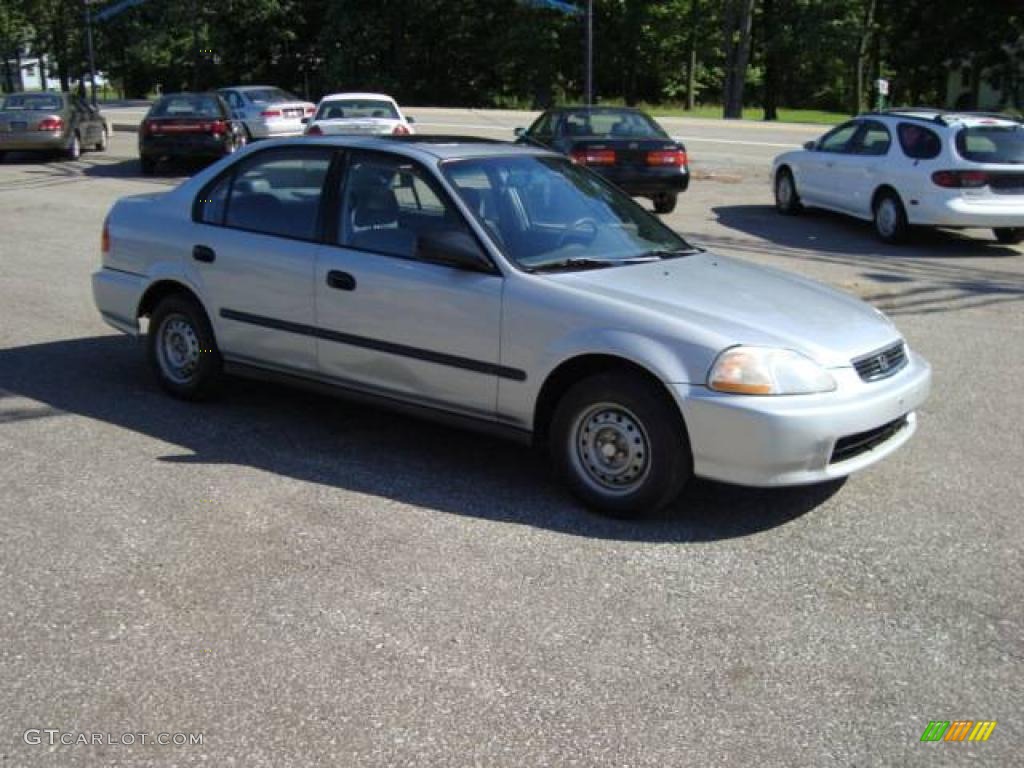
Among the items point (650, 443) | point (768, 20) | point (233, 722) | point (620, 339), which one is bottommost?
point (233, 722)

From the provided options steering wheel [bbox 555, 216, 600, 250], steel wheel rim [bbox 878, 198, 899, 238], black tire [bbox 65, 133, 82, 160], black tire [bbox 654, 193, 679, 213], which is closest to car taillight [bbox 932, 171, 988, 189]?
steel wheel rim [bbox 878, 198, 899, 238]

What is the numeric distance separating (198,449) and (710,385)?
275 cm

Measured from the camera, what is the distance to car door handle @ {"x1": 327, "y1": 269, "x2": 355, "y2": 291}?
19.6 feet

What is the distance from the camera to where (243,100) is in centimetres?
2892

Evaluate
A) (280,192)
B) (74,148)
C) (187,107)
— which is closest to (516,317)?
(280,192)

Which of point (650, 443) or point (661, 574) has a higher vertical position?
point (650, 443)

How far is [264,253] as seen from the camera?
6391 millimetres

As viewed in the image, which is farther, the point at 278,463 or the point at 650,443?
the point at 278,463

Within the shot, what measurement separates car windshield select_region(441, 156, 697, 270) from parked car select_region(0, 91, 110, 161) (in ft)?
66.3

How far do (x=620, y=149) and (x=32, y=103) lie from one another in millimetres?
14386

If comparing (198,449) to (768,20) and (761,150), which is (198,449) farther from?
(768,20)

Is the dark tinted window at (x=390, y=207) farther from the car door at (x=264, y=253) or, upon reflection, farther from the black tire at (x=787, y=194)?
the black tire at (x=787, y=194)

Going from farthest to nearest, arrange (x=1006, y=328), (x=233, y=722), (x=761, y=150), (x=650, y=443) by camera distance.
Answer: (x=761, y=150) < (x=1006, y=328) < (x=650, y=443) < (x=233, y=722)

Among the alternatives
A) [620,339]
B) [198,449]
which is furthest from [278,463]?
[620,339]
